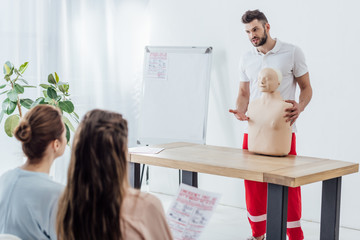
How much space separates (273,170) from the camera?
2238mm

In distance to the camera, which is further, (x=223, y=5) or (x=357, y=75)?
(x=223, y=5)

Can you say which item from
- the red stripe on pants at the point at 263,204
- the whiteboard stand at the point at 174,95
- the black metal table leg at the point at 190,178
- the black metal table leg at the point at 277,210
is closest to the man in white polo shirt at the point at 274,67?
the red stripe on pants at the point at 263,204

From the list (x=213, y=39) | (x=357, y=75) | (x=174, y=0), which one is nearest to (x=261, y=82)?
(x=357, y=75)

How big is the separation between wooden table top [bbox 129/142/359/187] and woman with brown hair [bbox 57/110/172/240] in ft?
3.18

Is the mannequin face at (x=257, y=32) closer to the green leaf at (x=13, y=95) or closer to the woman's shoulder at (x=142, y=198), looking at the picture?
the green leaf at (x=13, y=95)

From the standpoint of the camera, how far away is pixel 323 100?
381 centimetres

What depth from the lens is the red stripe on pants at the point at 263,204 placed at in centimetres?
293

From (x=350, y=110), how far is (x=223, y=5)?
141 cm

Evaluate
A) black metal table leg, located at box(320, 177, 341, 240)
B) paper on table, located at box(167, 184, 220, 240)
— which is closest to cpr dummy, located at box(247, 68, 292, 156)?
black metal table leg, located at box(320, 177, 341, 240)

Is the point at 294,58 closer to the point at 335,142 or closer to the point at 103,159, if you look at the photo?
the point at 335,142

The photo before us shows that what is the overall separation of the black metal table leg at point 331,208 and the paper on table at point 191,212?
110 centimetres

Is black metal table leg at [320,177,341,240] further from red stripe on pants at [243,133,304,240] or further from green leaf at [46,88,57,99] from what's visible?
green leaf at [46,88,57,99]

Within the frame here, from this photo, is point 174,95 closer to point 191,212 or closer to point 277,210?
point 277,210

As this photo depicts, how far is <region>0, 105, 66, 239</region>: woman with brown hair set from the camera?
1500 mm
